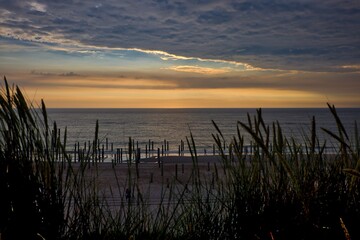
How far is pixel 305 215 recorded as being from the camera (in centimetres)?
276

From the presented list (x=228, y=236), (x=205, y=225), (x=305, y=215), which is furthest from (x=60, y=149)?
→ (x=305, y=215)

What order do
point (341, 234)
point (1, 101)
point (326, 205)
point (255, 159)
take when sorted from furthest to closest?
point (255, 159)
point (326, 205)
point (341, 234)
point (1, 101)

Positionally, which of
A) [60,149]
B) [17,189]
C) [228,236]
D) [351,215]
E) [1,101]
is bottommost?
[228,236]

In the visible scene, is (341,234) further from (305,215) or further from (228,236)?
(228,236)

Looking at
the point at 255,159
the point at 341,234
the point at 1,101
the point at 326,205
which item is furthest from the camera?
the point at 255,159

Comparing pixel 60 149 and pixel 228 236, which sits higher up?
pixel 60 149

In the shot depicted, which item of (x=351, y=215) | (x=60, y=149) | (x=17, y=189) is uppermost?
(x=60, y=149)

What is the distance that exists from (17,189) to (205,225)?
1381 mm

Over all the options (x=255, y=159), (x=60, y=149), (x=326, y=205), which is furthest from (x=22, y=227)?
(x=326, y=205)

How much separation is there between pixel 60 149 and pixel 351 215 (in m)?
2.19

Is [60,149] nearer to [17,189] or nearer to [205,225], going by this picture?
[17,189]

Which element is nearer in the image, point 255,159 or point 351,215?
point 351,215

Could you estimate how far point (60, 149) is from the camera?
3.00 meters

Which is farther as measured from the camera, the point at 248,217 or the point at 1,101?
the point at 248,217
